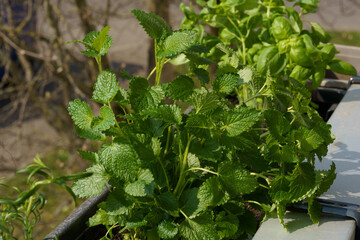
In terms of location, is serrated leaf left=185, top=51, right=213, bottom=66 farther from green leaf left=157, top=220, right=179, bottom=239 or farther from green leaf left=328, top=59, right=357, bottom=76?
green leaf left=328, top=59, right=357, bottom=76

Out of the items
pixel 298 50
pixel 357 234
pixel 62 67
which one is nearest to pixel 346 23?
pixel 62 67

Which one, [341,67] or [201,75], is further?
[341,67]

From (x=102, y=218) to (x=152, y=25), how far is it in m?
0.34

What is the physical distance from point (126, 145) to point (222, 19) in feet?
2.44

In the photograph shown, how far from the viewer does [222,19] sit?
53.1 inches

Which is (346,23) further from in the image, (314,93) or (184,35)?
(184,35)

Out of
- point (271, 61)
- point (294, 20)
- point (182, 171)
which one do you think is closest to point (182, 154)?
point (182, 171)

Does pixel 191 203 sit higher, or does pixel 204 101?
pixel 204 101

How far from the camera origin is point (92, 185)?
29.2 inches

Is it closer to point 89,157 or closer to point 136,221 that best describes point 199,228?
point 136,221

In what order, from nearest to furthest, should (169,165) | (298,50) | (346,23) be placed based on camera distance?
(169,165)
(298,50)
(346,23)

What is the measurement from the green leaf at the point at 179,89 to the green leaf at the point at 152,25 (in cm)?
8

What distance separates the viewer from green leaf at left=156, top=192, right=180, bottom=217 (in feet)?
2.45

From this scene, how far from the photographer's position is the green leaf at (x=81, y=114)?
74 centimetres
